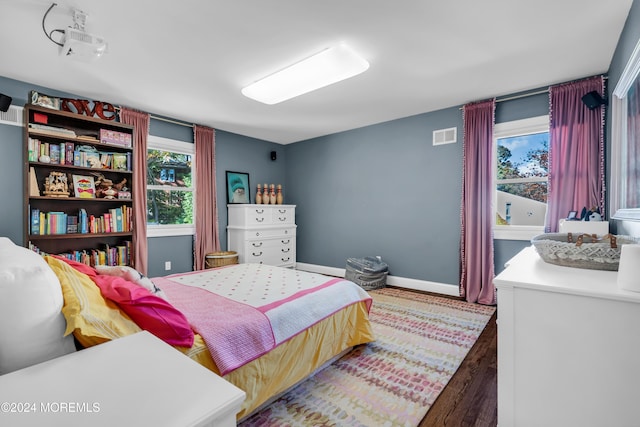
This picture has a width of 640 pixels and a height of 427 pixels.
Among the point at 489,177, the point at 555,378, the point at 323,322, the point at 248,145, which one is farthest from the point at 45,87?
the point at 489,177

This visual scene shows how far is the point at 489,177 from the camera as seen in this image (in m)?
3.45

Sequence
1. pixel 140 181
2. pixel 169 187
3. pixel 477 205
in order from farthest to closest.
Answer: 1. pixel 169 187
2. pixel 140 181
3. pixel 477 205

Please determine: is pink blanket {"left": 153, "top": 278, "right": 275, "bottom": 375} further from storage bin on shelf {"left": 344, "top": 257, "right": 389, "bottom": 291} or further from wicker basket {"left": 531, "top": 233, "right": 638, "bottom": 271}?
storage bin on shelf {"left": 344, "top": 257, "right": 389, "bottom": 291}

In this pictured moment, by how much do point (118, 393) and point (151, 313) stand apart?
63 centimetres

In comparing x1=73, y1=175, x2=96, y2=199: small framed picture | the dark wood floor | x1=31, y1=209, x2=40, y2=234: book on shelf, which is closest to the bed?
the dark wood floor

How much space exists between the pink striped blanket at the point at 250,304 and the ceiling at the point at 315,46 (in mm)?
1916

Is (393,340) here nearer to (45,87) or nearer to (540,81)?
(540,81)

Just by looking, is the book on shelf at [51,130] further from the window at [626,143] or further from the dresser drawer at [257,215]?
the window at [626,143]

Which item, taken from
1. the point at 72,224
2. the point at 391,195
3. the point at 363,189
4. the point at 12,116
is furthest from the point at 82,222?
the point at 391,195

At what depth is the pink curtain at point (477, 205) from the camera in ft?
11.3

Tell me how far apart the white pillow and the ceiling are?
1798mm

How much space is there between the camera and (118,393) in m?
0.71

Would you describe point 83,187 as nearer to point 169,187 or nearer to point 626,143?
point 169,187

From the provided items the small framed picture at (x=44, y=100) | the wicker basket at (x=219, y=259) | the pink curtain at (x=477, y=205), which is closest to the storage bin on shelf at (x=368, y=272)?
the pink curtain at (x=477, y=205)
